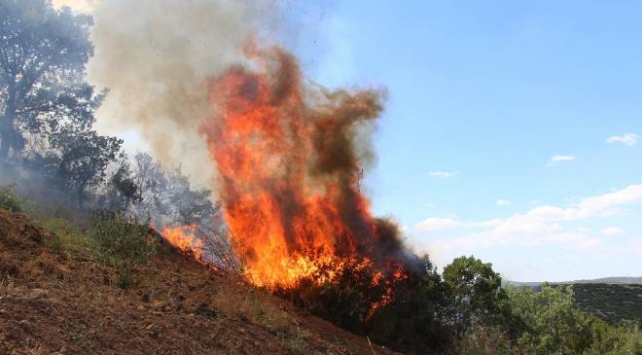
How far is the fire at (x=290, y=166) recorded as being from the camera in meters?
16.1

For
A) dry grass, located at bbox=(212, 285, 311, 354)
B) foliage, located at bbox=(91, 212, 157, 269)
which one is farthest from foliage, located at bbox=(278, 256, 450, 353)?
foliage, located at bbox=(91, 212, 157, 269)

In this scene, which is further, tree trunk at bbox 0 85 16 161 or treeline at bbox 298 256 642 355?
tree trunk at bbox 0 85 16 161

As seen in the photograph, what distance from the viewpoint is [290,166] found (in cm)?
1719

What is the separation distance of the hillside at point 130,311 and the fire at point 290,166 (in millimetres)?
2426

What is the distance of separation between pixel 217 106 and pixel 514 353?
502 inches

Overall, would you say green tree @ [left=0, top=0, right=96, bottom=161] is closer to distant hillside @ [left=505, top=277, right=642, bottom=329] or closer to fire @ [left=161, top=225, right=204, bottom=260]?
fire @ [left=161, top=225, right=204, bottom=260]

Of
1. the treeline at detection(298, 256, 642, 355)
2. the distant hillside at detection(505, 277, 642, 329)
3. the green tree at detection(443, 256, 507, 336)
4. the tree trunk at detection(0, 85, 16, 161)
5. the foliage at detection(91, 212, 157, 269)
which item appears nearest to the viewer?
the foliage at detection(91, 212, 157, 269)

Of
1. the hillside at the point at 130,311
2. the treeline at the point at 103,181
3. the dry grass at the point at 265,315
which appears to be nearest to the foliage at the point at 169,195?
the treeline at the point at 103,181

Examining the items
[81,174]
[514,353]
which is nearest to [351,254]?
[514,353]

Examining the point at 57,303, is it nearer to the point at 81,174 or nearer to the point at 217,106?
the point at 217,106

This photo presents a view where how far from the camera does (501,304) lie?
21.1 metres

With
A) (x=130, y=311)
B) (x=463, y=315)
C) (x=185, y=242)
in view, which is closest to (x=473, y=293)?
(x=463, y=315)

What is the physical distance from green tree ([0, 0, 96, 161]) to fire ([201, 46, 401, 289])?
38.3 ft

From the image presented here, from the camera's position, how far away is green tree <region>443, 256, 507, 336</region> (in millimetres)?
20250
